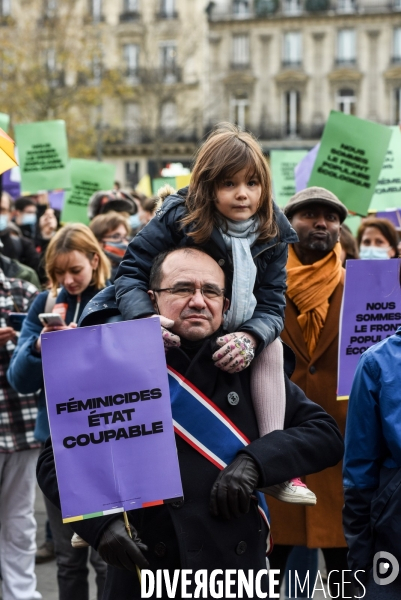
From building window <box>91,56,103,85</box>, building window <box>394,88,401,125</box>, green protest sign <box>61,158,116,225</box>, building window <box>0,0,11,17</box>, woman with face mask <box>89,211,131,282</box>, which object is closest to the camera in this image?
woman with face mask <box>89,211,131,282</box>

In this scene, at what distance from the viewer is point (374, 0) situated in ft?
175

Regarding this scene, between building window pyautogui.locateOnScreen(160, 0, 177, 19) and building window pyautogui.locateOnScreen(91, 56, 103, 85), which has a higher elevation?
building window pyautogui.locateOnScreen(160, 0, 177, 19)

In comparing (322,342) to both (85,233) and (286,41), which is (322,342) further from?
(286,41)

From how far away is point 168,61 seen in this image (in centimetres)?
4969

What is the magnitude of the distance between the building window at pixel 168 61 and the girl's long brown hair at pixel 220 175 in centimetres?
4564

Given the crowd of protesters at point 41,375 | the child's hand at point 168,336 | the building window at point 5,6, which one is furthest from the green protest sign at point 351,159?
the building window at point 5,6

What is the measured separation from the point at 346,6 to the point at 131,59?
471 inches

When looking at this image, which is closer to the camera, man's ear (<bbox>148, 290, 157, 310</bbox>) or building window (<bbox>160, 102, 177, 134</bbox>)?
man's ear (<bbox>148, 290, 157, 310</bbox>)

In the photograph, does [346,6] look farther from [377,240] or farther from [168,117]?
[377,240]

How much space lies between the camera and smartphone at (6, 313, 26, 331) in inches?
212

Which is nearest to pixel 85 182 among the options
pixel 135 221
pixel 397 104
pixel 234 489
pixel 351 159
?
pixel 135 221

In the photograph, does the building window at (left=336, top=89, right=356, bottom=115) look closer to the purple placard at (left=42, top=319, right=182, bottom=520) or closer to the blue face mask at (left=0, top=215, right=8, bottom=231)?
the blue face mask at (left=0, top=215, right=8, bottom=231)

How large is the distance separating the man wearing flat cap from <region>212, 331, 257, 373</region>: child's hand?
1.61m

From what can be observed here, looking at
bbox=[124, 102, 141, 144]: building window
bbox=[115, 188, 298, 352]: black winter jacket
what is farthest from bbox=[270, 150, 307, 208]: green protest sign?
bbox=[124, 102, 141, 144]: building window
